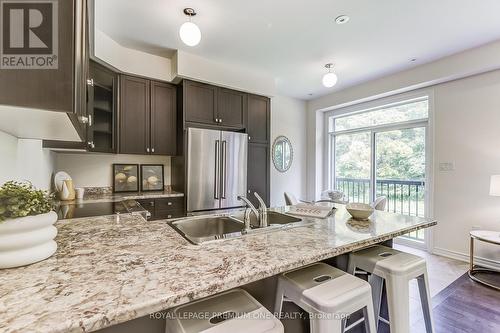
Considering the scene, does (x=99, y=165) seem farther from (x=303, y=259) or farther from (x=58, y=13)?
(x=303, y=259)

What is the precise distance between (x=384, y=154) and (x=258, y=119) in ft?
7.85

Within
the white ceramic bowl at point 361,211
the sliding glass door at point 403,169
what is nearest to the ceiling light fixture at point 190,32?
the white ceramic bowl at point 361,211

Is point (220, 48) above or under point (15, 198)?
above

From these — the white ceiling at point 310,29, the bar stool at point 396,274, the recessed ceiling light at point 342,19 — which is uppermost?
the white ceiling at point 310,29

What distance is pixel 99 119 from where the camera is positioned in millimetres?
2721

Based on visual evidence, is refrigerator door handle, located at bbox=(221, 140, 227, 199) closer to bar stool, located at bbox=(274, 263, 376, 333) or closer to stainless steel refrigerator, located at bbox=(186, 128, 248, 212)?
stainless steel refrigerator, located at bbox=(186, 128, 248, 212)

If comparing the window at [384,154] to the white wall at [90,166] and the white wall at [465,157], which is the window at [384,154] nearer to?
the white wall at [465,157]

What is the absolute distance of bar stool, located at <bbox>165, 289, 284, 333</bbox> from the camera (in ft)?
2.60

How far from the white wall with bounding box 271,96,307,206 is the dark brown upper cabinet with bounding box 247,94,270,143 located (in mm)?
838

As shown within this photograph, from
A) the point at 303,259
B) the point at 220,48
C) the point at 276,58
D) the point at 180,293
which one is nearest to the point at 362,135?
the point at 276,58

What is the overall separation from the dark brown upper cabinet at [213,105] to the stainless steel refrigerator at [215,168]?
0.19m

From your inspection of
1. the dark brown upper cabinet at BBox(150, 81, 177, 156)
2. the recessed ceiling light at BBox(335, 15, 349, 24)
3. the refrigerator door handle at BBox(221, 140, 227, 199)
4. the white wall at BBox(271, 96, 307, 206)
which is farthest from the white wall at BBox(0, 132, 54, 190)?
the white wall at BBox(271, 96, 307, 206)

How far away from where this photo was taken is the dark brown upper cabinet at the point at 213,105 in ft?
10.1

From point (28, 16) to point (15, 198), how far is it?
538mm
